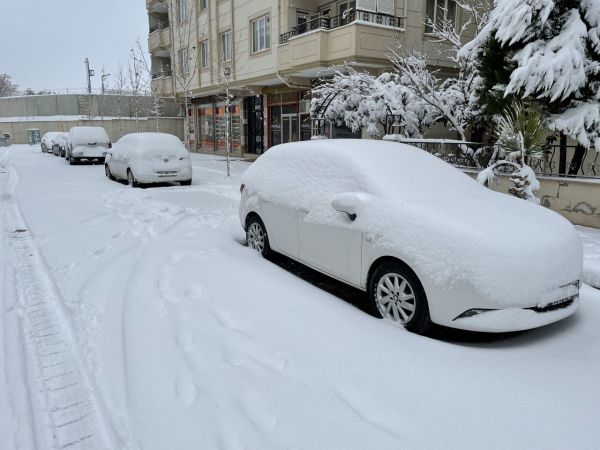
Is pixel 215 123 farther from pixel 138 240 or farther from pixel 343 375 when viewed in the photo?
pixel 343 375

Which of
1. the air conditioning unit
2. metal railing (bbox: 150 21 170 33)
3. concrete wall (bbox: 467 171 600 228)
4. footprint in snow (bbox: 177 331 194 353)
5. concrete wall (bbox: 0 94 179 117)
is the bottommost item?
footprint in snow (bbox: 177 331 194 353)

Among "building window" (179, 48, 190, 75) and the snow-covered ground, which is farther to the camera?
"building window" (179, 48, 190, 75)

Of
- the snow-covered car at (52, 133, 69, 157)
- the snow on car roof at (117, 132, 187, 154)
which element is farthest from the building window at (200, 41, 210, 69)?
the snow on car roof at (117, 132, 187, 154)

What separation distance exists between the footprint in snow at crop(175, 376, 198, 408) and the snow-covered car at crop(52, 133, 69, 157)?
25986 mm

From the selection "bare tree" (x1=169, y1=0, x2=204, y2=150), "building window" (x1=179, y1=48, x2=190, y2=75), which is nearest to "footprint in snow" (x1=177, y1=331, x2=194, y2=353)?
"bare tree" (x1=169, y1=0, x2=204, y2=150)

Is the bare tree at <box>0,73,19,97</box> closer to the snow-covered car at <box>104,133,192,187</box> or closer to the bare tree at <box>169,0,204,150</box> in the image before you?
the bare tree at <box>169,0,204,150</box>

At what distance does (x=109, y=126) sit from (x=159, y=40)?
17.4m

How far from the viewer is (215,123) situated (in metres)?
29.1

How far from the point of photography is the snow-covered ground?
2727 mm

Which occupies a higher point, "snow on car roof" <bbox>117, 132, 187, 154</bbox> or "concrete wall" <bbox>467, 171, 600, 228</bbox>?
"snow on car roof" <bbox>117, 132, 187, 154</bbox>

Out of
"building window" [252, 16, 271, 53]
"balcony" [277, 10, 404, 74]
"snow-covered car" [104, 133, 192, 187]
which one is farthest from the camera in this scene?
"building window" [252, 16, 271, 53]

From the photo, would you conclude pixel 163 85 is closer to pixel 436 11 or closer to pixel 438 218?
pixel 436 11

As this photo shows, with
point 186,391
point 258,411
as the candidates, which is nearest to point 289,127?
point 186,391

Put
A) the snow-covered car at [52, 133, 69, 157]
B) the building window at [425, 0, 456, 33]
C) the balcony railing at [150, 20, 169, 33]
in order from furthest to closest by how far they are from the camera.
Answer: the balcony railing at [150, 20, 169, 33] < the snow-covered car at [52, 133, 69, 157] < the building window at [425, 0, 456, 33]
